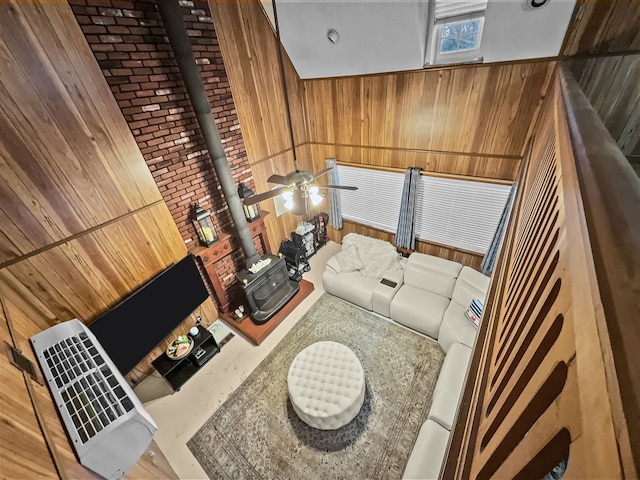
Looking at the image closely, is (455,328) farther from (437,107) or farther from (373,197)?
(437,107)

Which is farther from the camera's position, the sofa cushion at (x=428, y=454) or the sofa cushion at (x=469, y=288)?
the sofa cushion at (x=469, y=288)

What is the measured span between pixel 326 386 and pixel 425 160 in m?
3.06

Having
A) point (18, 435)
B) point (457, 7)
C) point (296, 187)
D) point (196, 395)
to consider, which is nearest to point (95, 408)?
point (18, 435)

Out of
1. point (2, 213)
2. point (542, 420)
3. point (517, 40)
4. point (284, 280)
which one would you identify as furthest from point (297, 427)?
point (517, 40)

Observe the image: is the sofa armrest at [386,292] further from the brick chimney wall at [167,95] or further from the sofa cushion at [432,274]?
the brick chimney wall at [167,95]

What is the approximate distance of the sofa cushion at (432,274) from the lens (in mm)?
3404

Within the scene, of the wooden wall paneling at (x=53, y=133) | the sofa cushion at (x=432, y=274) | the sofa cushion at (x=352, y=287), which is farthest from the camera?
the sofa cushion at (x=352, y=287)

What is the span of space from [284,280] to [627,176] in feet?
12.0

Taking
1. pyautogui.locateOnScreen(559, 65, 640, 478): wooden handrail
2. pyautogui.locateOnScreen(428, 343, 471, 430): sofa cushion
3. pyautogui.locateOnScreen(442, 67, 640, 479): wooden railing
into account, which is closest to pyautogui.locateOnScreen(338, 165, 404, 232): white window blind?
pyautogui.locateOnScreen(428, 343, 471, 430): sofa cushion

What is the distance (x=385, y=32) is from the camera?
279 cm

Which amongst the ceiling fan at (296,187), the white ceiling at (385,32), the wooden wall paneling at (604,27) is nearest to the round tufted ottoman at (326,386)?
the ceiling fan at (296,187)

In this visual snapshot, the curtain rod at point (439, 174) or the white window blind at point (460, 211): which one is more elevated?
the curtain rod at point (439, 174)

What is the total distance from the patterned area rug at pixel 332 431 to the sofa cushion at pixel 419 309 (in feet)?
0.55

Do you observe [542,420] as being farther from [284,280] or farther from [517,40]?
[284,280]
